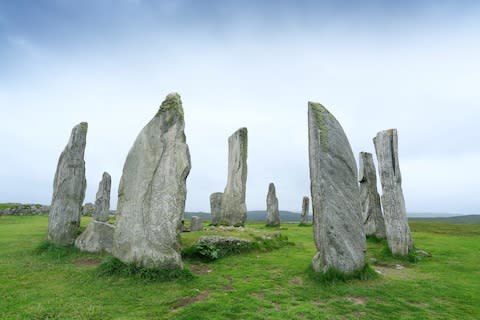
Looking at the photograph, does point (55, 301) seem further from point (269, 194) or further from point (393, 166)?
point (269, 194)

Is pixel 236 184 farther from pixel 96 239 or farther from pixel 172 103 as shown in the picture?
pixel 172 103

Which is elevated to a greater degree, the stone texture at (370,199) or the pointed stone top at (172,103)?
the pointed stone top at (172,103)

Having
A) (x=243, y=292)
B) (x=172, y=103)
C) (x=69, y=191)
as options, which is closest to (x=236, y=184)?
(x=69, y=191)

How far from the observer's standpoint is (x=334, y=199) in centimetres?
921

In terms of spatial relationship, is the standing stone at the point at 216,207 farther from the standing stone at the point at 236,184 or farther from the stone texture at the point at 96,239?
the stone texture at the point at 96,239

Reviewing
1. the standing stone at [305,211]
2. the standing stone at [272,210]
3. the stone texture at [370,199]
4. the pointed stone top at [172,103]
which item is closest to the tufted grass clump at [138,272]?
the pointed stone top at [172,103]

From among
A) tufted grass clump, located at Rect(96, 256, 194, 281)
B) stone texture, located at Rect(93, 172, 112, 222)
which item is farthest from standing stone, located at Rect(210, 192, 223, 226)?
tufted grass clump, located at Rect(96, 256, 194, 281)

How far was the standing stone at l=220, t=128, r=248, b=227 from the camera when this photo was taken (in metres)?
19.9

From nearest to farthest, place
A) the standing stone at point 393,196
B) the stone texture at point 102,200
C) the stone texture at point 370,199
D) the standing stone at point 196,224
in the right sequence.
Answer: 1. the standing stone at point 393,196
2. the stone texture at point 370,199
3. the standing stone at point 196,224
4. the stone texture at point 102,200

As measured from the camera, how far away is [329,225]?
29.5 feet

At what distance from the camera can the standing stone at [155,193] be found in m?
9.38

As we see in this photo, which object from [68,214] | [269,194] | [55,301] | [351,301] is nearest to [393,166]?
[351,301]

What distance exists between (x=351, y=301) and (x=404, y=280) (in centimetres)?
289

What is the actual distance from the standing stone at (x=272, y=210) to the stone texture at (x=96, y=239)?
53.3 feet
